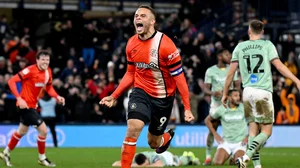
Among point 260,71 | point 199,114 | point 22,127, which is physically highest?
point 260,71

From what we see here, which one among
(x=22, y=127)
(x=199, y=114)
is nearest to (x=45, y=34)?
(x=199, y=114)

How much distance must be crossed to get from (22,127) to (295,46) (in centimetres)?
1784

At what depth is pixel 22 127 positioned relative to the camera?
17.7 meters

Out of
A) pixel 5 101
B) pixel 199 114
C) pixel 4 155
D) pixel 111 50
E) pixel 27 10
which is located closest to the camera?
pixel 4 155

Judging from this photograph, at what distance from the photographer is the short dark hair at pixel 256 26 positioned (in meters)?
13.7

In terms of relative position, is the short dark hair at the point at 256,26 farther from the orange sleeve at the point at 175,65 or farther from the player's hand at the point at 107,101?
the player's hand at the point at 107,101

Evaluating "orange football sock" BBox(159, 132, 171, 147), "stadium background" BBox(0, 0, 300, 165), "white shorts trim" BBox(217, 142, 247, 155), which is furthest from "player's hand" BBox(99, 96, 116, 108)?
"stadium background" BBox(0, 0, 300, 165)

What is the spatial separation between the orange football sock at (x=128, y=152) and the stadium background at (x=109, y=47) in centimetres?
1462

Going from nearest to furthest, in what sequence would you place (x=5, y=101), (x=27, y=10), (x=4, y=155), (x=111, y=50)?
(x=4, y=155) → (x=5, y=101) → (x=111, y=50) → (x=27, y=10)

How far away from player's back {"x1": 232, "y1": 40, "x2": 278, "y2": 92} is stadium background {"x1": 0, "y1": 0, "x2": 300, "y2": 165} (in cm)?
1274

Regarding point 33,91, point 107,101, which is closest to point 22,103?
point 33,91

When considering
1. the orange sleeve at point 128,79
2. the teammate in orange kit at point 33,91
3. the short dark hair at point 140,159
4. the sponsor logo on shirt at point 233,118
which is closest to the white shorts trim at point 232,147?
the sponsor logo on shirt at point 233,118

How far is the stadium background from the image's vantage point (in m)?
27.4

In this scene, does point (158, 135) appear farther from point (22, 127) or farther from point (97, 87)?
point (97, 87)
